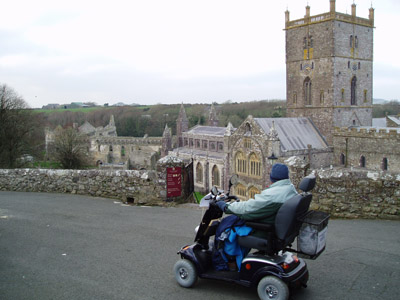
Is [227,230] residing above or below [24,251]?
above

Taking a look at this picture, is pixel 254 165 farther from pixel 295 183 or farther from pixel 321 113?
pixel 295 183

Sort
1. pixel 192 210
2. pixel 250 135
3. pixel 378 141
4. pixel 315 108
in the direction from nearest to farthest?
pixel 192 210
pixel 378 141
pixel 250 135
pixel 315 108

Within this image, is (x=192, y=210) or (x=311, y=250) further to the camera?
(x=192, y=210)

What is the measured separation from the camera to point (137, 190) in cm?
1160

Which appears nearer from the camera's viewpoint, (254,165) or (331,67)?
(254,165)

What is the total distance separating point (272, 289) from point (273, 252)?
1.54 feet

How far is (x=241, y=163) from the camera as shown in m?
37.4

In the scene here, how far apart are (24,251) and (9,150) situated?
26.4 meters

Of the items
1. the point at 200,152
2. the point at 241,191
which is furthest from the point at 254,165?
the point at 200,152

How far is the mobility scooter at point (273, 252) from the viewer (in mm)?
4887

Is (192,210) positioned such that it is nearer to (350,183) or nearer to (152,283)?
(350,183)

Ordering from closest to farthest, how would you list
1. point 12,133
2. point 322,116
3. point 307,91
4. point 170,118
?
point 12,133, point 322,116, point 307,91, point 170,118

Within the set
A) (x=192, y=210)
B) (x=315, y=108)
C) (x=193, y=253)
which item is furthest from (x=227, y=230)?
(x=315, y=108)

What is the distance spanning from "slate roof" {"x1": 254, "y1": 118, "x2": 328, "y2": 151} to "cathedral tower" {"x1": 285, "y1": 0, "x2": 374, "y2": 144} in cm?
84
